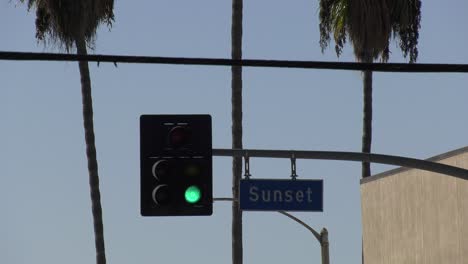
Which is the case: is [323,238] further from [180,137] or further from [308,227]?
[180,137]

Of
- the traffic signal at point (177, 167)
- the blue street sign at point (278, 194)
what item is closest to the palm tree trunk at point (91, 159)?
the blue street sign at point (278, 194)

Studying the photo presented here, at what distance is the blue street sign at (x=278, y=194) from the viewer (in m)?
28.9

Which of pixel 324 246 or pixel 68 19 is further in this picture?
pixel 68 19

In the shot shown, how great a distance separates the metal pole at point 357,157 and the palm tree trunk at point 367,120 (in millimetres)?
22667

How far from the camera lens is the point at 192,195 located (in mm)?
21859

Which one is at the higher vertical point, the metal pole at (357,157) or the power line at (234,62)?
the power line at (234,62)

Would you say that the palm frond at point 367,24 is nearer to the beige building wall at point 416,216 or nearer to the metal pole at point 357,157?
the beige building wall at point 416,216

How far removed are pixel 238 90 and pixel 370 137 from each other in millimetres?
5062

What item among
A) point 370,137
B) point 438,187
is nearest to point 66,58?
point 438,187

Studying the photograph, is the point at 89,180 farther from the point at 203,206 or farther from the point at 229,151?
Answer: the point at 203,206

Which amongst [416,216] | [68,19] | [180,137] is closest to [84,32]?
[68,19]

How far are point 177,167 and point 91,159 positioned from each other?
2555 centimetres

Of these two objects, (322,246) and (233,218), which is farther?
(233,218)

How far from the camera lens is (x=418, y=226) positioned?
38.4 metres
